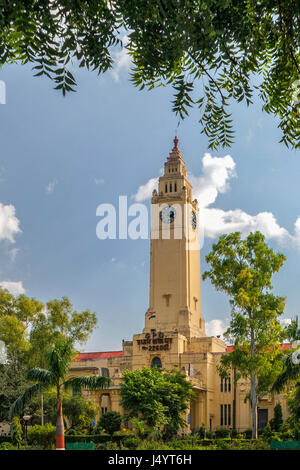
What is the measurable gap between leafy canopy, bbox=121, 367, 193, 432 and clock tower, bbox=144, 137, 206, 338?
65.3 feet

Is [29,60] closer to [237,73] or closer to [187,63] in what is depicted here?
[187,63]

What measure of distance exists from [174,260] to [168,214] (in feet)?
A: 18.5

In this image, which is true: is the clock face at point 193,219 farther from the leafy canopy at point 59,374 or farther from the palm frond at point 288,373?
the leafy canopy at point 59,374

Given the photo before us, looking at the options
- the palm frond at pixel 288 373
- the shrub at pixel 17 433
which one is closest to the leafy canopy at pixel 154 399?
the shrub at pixel 17 433

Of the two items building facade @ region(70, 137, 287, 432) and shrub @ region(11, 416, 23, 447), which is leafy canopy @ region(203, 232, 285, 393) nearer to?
shrub @ region(11, 416, 23, 447)

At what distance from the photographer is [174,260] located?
62875mm

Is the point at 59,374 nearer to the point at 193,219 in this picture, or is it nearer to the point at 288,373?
the point at 288,373

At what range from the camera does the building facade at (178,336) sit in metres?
53.4

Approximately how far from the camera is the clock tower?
2397 inches

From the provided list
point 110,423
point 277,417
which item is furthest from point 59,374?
Answer: point 277,417

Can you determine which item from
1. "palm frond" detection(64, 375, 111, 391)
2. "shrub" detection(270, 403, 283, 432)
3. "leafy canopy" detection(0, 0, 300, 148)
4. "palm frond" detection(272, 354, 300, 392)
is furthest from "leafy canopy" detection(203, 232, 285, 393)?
"leafy canopy" detection(0, 0, 300, 148)

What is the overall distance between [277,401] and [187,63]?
167 feet

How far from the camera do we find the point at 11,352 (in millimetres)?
43219
